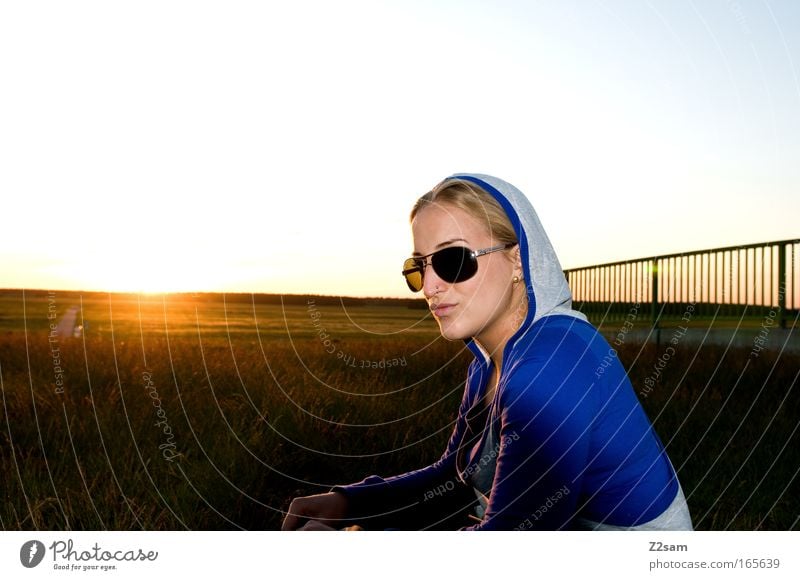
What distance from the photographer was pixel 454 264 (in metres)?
1.99

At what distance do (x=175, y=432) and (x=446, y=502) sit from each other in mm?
1898

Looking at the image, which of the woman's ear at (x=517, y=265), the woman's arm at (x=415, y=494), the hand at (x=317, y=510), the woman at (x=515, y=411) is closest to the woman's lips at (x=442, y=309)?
the woman at (x=515, y=411)

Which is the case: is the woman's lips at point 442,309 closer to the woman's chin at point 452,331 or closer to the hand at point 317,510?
the woman's chin at point 452,331

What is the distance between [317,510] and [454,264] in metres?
0.88

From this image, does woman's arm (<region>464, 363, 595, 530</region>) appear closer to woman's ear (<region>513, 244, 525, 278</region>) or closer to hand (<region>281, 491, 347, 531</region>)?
woman's ear (<region>513, 244, 525, 278</region>)

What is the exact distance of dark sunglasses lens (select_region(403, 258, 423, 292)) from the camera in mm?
2309

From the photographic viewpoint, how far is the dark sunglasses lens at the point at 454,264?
195cm

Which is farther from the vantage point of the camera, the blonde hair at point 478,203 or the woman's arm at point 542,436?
the blonde hair at point 478,203

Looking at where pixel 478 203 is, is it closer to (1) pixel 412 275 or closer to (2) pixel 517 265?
(2) pixel 517 265

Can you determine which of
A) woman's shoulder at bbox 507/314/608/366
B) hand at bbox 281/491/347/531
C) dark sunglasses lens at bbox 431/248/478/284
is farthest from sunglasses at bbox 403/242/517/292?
hand at bbox 281/491/347/531

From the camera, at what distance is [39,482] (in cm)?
292

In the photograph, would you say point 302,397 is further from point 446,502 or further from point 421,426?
point 446,502
